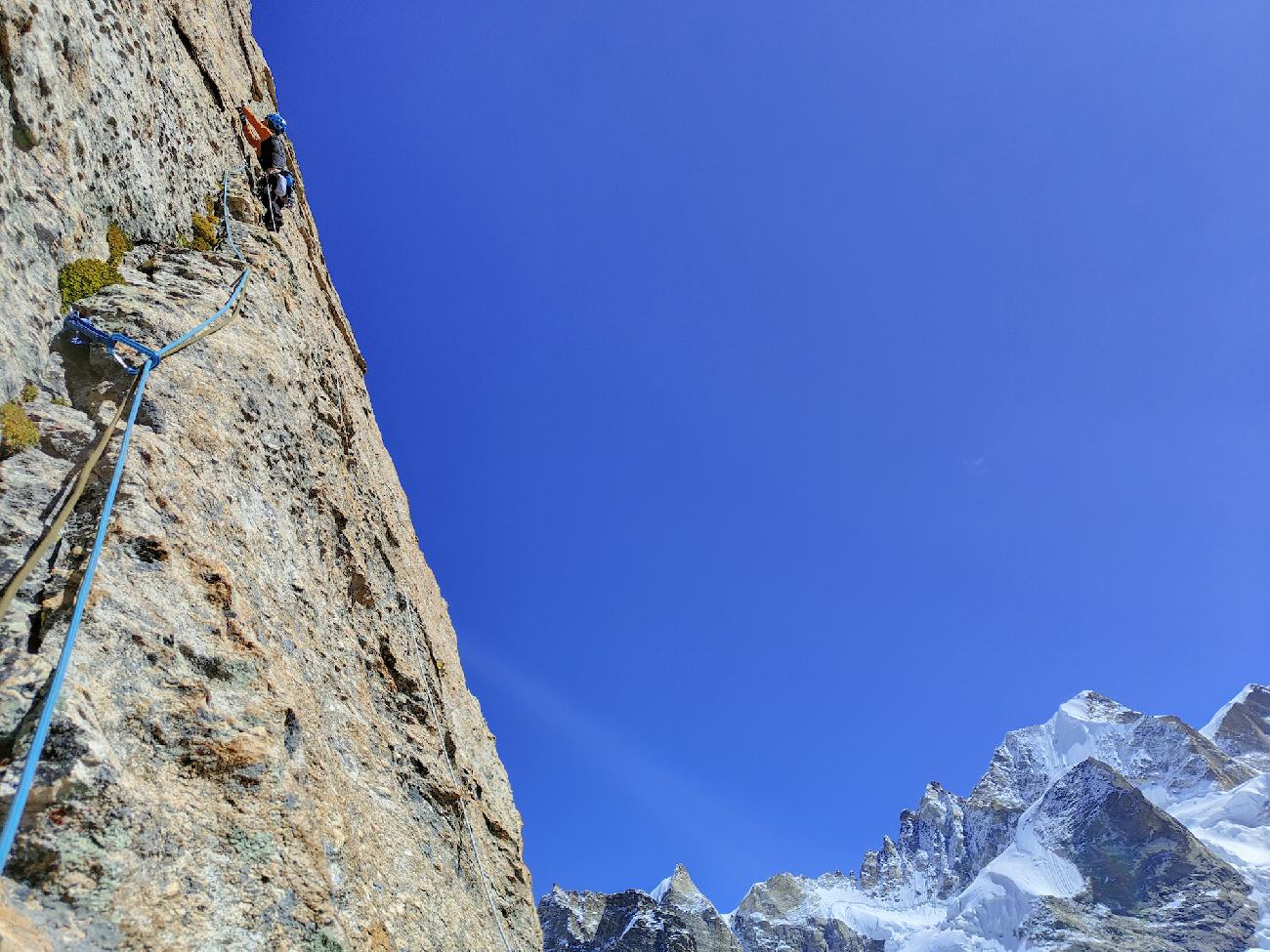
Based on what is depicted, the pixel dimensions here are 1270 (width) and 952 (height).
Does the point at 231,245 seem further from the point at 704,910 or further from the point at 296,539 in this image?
the point at 704,910

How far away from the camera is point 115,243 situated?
7.65 m

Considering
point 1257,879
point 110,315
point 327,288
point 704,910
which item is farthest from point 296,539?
point 1257,879

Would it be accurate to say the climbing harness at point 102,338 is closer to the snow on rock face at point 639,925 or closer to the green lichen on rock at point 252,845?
the green lichen on rock at point 252,845

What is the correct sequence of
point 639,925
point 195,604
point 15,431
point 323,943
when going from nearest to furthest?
point 323,943 < point 15,431 < point 195,604 < point 639,925

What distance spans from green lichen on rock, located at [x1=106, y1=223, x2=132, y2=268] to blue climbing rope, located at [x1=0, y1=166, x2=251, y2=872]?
95 cm

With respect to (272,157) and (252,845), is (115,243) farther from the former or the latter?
(252,845)

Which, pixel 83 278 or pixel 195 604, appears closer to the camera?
pixel 195 604

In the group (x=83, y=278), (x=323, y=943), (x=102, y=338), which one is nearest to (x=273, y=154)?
(x=83, y=278)

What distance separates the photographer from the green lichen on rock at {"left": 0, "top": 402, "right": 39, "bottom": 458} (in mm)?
5156

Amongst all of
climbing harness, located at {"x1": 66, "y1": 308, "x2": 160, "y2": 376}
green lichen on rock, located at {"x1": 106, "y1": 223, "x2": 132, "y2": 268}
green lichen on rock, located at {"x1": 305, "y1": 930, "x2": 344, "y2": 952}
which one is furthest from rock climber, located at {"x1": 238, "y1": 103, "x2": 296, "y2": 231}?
green lichen on rock, located at {"x1": 305, "y1": 930, "x2": 344, "y2": 952}

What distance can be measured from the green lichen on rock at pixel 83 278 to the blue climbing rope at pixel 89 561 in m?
0.38

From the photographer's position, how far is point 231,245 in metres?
9.76

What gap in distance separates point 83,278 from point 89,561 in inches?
140

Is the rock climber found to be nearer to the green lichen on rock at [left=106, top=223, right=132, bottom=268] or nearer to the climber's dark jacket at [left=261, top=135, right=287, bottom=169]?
the climber's dark jacket at [left=261, top=135, right=287, bottom=169]
